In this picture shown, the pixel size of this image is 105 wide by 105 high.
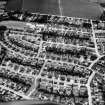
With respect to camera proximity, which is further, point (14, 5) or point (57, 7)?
point (14, 5)

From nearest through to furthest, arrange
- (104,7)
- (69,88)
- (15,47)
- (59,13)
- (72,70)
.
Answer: (69,88) → (72,70) → (15,47) → (59,13) → (104,7)

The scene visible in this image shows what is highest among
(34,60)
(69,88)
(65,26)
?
(65,26)

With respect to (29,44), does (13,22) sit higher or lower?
higher

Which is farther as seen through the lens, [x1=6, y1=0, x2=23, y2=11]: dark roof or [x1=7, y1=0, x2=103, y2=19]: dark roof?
[x1=6, y1=0, x2=23, y2=11]: dark roof

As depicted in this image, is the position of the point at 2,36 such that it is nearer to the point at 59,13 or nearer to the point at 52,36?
the point at 52,36

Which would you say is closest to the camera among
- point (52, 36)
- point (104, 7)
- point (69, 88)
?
point (69, 88)

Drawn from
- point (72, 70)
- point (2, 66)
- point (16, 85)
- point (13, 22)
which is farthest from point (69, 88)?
point (13, 22)

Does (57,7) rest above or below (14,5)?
below

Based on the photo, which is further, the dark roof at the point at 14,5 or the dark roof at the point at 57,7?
the dark roof at the point at 14,5
